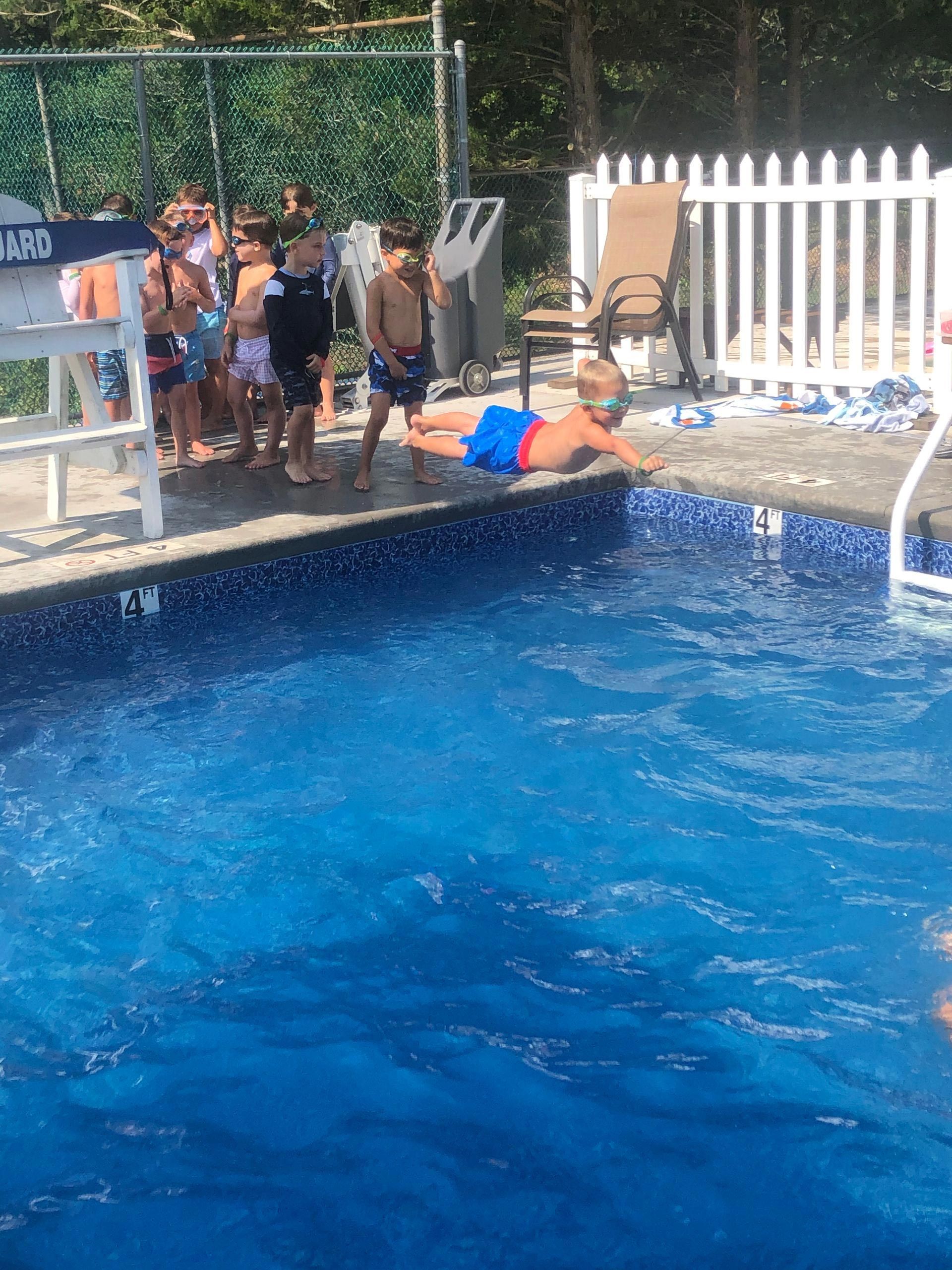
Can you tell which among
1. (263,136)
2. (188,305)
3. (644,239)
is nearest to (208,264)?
(188,305)

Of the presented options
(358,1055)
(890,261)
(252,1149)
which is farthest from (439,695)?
(890,261)

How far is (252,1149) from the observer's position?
2.69 m

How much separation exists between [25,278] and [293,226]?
197 centimetres

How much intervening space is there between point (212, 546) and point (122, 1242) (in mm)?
3431

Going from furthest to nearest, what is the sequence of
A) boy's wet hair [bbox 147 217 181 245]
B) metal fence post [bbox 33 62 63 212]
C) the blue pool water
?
metal fence post [bbox 33 62 63 212], boy's wet hair [bbox 147 217 181 245], the blue pool water

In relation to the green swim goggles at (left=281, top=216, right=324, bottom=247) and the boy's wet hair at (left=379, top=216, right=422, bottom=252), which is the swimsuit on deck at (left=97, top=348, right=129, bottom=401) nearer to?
the green swim goggles at (left=281, top=216, right=324, bottom=247)

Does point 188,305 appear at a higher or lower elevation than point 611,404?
higher

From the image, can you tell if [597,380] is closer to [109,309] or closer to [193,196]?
[109,309]

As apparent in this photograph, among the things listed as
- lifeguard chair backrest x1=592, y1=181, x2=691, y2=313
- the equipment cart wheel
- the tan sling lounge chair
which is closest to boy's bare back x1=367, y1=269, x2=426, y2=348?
the tan sling lounge chair

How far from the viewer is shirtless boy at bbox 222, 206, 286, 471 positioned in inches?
276

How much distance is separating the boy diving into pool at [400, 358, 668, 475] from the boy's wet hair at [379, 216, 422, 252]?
86 centimetres

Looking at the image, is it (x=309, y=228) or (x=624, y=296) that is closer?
(x=309, y=228)

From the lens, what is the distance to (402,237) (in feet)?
20.6

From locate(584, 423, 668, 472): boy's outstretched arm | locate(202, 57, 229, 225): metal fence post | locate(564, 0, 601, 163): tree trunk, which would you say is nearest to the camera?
locate(584, 423, 668, 472): boy's outstretched arm
